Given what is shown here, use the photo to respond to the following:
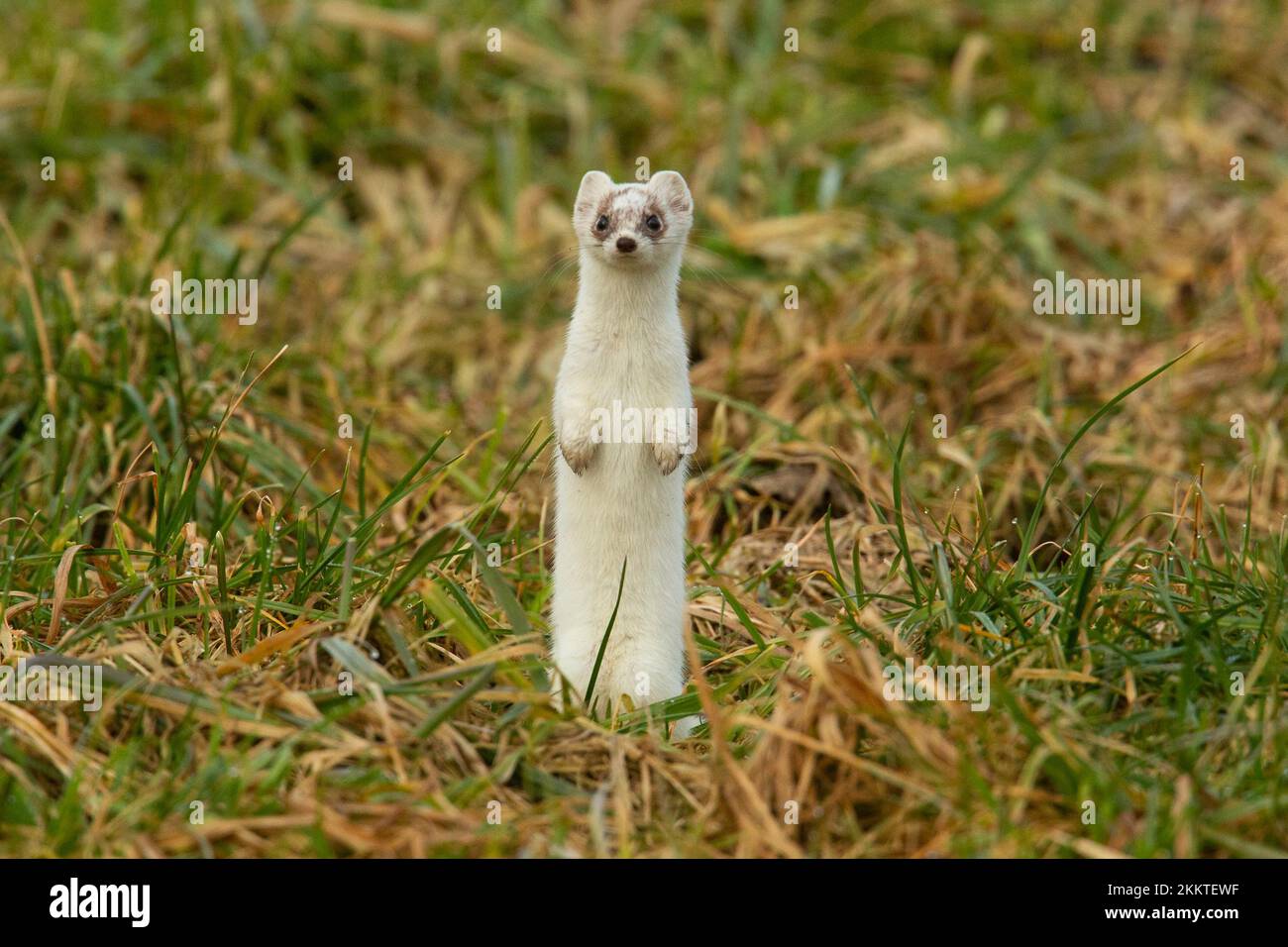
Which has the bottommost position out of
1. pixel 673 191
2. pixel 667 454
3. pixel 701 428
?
pixel 667 454

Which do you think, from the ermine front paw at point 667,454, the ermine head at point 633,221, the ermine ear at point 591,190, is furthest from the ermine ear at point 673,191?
the ermine front paw at point 667,454

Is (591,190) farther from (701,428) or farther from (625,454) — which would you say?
(701,428)

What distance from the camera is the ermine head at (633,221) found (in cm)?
539

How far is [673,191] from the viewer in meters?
5.64

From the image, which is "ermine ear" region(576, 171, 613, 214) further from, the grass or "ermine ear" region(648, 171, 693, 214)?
the grass

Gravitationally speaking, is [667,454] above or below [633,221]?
below

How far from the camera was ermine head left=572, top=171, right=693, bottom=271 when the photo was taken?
17.7 feet

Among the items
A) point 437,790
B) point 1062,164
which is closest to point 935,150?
point 1062,164

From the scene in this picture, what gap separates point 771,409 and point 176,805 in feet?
14.8

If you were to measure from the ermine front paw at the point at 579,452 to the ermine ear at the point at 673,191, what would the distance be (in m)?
0.86

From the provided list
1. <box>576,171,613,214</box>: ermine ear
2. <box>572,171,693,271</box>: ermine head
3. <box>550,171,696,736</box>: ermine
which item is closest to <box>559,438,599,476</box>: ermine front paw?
<box>550,171,696,736</box>: ermine

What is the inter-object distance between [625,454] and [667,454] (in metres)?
0.15

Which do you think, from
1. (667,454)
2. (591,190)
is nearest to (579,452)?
(667,454)
